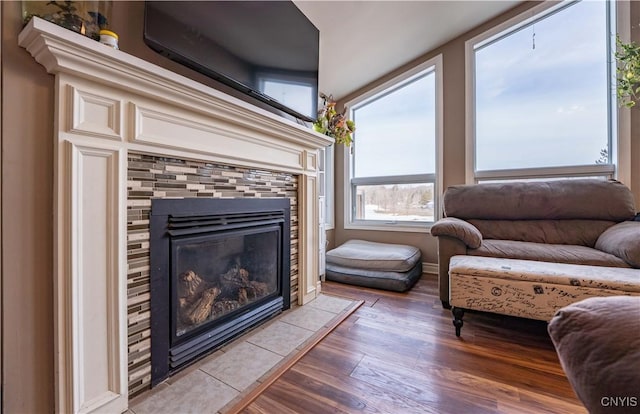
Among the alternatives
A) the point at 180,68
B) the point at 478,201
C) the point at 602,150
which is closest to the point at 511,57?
the point at 602,150

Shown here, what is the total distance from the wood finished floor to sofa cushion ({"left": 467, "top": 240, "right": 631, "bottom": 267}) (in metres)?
0.45

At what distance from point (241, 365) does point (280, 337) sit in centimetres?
30

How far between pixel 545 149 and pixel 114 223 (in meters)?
3.38

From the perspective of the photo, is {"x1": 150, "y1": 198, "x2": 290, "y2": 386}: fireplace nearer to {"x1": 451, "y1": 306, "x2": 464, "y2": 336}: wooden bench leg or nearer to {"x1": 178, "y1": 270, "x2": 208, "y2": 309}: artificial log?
{"x1": 178, "y1": 270, "x2": 208, "y2": 309}: artificial log

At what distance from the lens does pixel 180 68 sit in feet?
4.23

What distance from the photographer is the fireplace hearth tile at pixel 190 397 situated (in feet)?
3.32

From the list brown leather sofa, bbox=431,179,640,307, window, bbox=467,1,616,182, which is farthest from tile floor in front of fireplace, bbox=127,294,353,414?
window, bbox=467,1,616,182

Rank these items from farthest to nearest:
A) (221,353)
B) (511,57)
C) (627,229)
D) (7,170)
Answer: (511,57) < (627,229) < (221,353) < (7,170)

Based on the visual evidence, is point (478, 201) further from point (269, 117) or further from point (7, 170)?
point (7, 170)

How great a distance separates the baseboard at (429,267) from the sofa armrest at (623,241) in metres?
1.28

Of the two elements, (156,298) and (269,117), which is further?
(269,117)

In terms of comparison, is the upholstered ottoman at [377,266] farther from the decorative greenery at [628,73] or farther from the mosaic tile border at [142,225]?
the decorative greenery at [628,73]

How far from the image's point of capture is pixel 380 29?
2355 millimetres

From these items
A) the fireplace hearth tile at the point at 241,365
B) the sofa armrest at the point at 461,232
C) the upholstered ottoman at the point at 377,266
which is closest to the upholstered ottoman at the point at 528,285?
the sofa armrest at the point at 461,232
